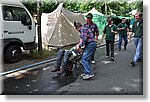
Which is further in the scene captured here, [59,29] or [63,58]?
[59,29]

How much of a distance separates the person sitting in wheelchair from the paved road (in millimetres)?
469

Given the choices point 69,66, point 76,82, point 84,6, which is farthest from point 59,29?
point 84,6

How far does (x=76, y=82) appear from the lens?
4750 millimetres

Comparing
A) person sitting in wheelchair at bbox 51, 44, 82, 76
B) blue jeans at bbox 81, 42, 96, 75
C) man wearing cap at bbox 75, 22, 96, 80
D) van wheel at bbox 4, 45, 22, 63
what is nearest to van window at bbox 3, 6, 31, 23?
van wheel at bbox 4, 45, 22, 63

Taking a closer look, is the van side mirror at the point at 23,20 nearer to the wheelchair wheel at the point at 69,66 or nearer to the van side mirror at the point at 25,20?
the van side mirror at the point at 25,20

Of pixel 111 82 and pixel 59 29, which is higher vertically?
pixel 59 29

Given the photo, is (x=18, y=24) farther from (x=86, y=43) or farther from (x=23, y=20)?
(x=86, y=43)

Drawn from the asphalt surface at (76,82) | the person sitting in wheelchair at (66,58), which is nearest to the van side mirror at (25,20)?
the asphalt surface at (76,82)

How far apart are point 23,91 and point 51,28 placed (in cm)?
624

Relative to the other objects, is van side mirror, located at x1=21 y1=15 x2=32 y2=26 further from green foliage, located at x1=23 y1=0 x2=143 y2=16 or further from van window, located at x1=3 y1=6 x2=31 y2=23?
green foliage, located at x1=23 y1=0 x2=143 y2=16

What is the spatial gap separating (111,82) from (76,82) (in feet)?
2.52

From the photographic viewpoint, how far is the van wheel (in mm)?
6414

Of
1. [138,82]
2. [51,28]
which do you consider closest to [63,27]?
[51,28]

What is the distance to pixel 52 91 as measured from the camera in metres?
4.24
